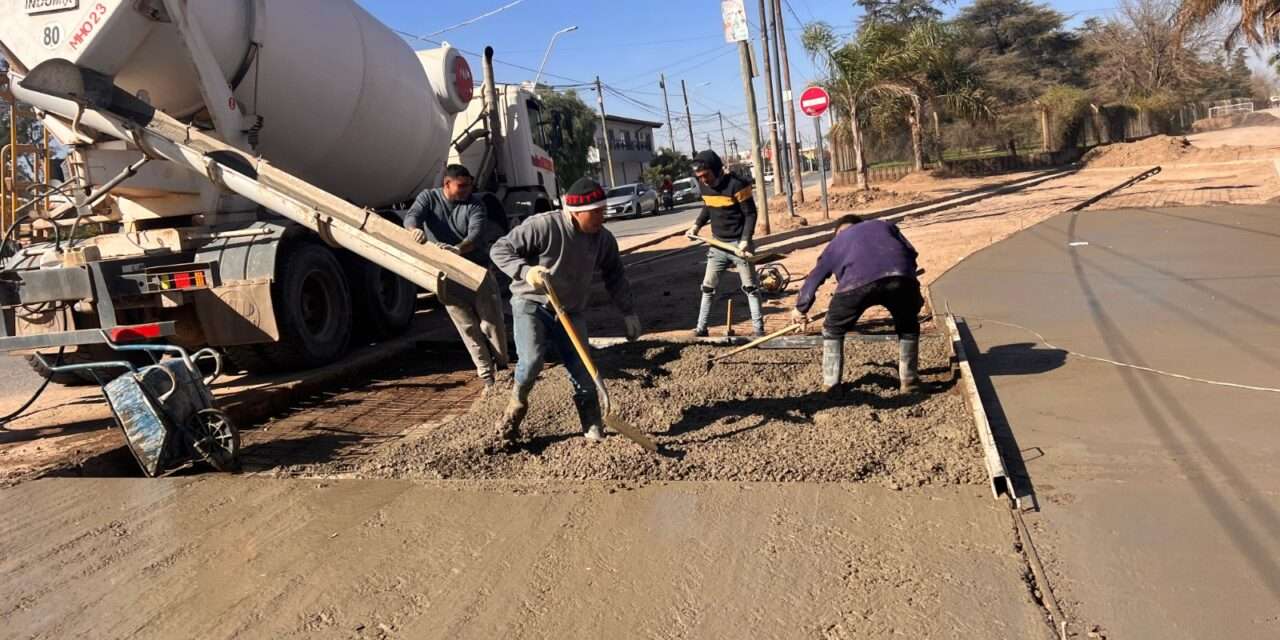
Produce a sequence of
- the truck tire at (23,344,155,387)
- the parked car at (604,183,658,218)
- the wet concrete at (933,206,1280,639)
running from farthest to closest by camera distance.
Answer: the parked car at (604,183,658,218) < the truck tire at (23,344,155,387) < the wet concrete at (933,206,1280,639)

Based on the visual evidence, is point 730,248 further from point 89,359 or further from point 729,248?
point 89,359

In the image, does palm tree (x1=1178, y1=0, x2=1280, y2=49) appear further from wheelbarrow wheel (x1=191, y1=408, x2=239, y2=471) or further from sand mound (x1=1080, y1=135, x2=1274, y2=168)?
wheelbarrow wheel (x1=191, y1=408, x2=239, y2=471)

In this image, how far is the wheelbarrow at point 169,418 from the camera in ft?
15.7

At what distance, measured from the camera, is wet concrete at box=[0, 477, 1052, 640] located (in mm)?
3113

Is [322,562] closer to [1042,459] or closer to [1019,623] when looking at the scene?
[1019,623]

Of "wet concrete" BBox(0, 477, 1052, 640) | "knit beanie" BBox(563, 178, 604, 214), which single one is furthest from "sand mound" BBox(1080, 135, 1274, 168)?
"wet concrete" BBox(0, 477, 1052, 640)

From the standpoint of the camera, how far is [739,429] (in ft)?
16.8

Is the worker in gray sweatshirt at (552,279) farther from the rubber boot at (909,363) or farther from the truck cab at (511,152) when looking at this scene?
the truck cab at (511,152)

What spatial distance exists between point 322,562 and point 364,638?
0.74 meters

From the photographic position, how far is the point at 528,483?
14.8ft

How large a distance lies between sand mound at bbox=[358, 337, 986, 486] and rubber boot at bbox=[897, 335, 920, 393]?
0.34 ft

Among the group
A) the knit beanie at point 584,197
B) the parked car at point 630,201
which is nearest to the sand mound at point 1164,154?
the parked car at point 630,201

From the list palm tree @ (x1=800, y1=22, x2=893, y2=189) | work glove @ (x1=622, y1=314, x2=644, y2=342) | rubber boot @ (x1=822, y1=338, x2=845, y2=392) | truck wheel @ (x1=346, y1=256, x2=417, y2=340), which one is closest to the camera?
work glove @ (x1=622, y1=314, x2=644, y2=342)

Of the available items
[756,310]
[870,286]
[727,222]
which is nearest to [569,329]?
[870,286]
